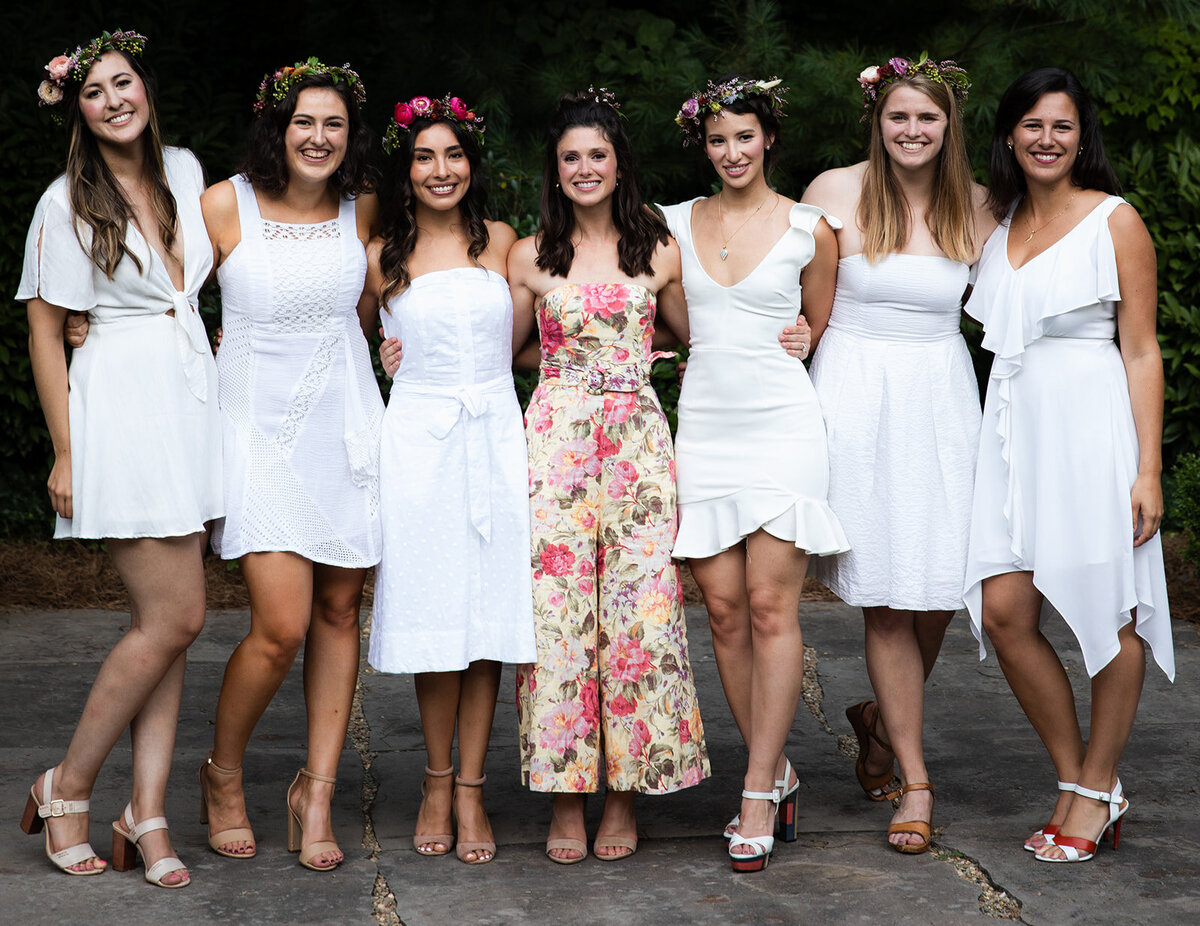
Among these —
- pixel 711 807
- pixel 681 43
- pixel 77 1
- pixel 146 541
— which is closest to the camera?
pixel 146 541

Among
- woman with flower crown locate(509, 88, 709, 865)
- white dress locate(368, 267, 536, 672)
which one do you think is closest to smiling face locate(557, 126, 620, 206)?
woman with flower crown locate(509, 88, 709, 865)

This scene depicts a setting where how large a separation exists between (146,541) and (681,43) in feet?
13.2

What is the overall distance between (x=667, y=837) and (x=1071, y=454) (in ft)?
4.64

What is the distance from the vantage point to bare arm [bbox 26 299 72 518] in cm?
338

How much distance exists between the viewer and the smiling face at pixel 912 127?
370cm

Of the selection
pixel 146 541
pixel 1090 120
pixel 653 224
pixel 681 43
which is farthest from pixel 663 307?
pixel 681 43

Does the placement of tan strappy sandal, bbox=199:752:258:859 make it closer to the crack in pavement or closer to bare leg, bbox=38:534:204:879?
bare leg, bbox=38:534:204:879

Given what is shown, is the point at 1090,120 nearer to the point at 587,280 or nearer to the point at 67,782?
the point at 587,280

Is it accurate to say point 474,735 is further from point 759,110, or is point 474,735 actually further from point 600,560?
point 759,110

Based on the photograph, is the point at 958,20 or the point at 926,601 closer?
the point at 926,601

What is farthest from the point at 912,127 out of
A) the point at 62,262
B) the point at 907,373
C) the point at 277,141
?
the point at 62,262

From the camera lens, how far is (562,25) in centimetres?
688

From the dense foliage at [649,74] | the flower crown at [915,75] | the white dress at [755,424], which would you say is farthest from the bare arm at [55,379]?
the dense foliage at [649,74]

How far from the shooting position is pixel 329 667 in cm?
370
